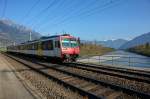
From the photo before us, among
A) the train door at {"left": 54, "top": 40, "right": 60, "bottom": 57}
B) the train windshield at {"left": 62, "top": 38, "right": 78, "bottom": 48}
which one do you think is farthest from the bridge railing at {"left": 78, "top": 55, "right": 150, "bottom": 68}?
the train door at {"left": 54, "top": 40, "right": 60, "bottom": 57}

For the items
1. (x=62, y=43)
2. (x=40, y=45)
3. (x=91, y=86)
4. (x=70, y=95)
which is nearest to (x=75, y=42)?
(x=62, y=43)

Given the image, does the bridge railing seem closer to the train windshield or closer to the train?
the train

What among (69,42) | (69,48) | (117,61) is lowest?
(117,61)

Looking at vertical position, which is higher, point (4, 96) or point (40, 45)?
point (40, 45)

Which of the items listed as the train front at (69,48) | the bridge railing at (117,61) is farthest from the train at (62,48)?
the bridge railing at (117,61)

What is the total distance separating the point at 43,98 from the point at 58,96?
2.77 feet

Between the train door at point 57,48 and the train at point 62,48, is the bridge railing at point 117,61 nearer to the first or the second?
the train at point 62,48

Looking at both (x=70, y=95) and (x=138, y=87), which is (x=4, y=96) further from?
(x=138, y=87)

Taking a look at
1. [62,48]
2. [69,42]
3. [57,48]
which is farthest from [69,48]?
[57,48]

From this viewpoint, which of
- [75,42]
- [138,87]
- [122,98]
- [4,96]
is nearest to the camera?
[122,98]

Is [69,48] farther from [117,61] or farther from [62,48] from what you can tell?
[117,61]

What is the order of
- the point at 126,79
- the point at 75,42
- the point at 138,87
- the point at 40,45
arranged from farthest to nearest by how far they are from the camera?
1. the point at 40,45
2. the point at 75,42
3. the point at 126,79
4. the point at 138,87

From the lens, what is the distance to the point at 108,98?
371 inches

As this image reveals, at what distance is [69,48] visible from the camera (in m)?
27.0
